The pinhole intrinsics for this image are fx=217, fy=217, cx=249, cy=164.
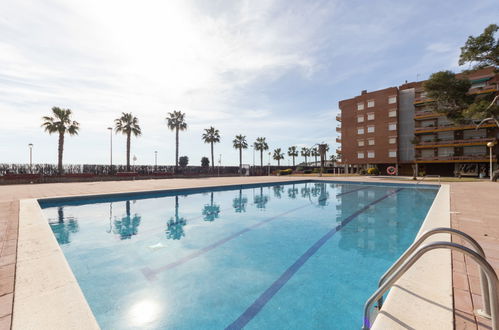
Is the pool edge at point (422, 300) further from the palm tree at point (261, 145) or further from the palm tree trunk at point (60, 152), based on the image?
the palm tree at point (261, 145)

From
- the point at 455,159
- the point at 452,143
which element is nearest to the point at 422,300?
the point at 455,159

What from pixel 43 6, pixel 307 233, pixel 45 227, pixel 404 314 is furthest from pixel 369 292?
pixel 43 6

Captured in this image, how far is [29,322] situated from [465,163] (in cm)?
4993

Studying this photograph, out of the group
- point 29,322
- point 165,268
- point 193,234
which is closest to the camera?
point 29,322

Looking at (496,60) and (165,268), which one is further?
(496,60)

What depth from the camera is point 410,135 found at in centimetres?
4091

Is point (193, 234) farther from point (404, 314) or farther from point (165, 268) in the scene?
point (404, 314)

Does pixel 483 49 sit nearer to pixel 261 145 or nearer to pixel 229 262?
pixel 229 262

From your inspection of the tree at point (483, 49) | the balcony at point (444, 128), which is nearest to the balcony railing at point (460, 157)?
the balcony at point (444, 128)

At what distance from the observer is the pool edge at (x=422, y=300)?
85.6 inches

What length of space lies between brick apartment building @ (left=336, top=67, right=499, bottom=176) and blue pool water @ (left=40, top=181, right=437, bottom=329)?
3528 centimetres

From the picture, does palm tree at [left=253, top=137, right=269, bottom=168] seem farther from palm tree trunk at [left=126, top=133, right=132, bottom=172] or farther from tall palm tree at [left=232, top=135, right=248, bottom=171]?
palm tree trunk at [left=126, top=133, right=132, bottom=172]

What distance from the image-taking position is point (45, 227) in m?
5.82

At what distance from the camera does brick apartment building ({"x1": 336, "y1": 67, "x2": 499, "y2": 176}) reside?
34.0m
